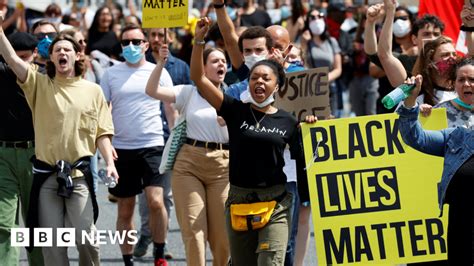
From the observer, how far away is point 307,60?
669 inches

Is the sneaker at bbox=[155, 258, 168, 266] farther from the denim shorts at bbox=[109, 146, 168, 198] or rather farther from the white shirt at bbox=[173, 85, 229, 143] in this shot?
the white shirt at bbox=[173, 85, 229, 143]

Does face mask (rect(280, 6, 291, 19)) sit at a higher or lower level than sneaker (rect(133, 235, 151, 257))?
higher

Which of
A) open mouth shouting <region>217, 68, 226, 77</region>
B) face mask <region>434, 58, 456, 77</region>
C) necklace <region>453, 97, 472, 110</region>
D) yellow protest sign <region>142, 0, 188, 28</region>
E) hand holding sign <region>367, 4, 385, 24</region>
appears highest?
hand holding sign <region>367, 4, 385, 24</region>

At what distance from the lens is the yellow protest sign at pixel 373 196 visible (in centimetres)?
905

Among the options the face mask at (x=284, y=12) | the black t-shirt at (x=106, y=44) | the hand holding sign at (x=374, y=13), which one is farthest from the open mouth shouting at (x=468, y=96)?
the face mask at (x=284, y=12)

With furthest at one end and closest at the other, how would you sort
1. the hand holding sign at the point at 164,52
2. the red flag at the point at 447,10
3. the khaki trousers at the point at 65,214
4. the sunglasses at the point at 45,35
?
the red flag at the point at 447,10 < the sunglasses at the point at 45,35 < the hand holding sign at the point at 164,52 < the khaki trousers at the point at 65,214

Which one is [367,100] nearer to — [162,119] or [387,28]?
[162,119]

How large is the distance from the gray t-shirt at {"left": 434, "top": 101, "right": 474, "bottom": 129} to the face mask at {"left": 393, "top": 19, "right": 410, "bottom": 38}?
15.9ft

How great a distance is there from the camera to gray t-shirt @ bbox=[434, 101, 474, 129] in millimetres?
8281

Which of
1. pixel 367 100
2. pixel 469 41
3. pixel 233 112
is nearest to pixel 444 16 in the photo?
pixel 469 41

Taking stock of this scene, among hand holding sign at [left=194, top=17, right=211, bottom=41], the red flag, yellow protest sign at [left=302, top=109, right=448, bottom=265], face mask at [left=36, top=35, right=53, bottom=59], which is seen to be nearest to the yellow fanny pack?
yellow protest sign at [left=302, top=109, right=448, bottom=265]

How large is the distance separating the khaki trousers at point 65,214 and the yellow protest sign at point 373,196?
1.55 metres

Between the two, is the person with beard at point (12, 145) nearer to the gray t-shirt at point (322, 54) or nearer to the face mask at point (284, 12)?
the gray t-shirt at point (322, 54)

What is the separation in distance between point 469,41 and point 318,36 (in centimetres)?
744
